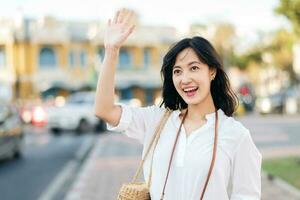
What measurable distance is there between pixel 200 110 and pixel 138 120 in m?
0.29

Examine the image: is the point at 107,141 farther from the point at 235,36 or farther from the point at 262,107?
the point at 235,36

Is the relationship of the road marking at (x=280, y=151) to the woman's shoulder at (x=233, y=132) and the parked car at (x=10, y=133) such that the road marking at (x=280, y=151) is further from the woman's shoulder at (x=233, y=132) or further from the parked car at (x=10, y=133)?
the woman's shoulder at (x=233, y=132)

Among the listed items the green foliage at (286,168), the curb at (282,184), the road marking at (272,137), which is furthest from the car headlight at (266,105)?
the curb at (282,184)

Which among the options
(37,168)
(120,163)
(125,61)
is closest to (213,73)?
(120,163)

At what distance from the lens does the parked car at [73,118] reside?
2617 centimetres

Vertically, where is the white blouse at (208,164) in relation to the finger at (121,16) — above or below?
below

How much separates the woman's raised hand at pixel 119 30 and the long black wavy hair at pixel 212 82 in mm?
204

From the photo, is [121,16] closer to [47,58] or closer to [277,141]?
[277,141]

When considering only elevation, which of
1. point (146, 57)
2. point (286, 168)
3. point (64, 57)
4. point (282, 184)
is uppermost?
point (282, 184)

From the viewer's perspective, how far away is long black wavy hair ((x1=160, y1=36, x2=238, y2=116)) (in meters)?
2.80

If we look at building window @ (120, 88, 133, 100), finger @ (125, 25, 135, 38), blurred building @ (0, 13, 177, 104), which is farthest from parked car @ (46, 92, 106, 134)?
building window @ (120, 88, 133, 100)

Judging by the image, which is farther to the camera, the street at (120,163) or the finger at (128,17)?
the street at (120,163)

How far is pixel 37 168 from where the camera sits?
46.9 ft

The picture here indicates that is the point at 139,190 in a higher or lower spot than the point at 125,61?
higher
